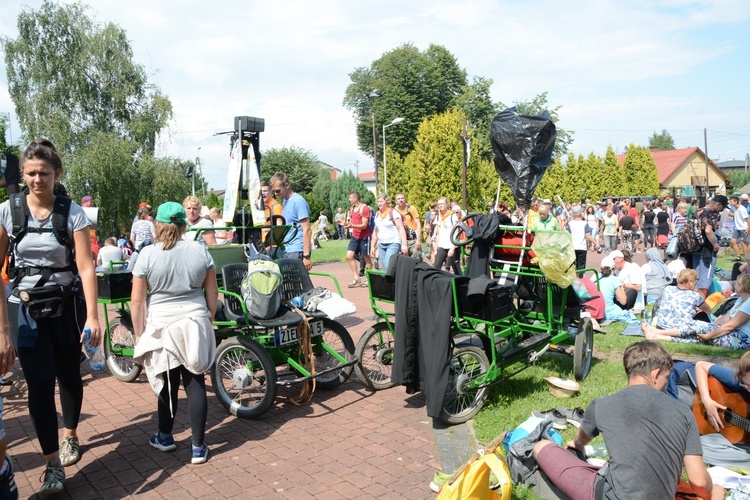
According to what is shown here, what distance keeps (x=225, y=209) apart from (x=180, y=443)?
9.77ft

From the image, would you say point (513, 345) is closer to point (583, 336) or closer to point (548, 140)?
point (583, 336)

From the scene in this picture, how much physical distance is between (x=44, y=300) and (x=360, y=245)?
373 inches

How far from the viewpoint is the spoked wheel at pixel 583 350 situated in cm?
618

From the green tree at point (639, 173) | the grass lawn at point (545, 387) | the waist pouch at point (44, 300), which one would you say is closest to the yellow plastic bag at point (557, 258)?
the grass lawn at point (545, 387)

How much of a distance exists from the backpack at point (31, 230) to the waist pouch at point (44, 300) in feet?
0.19

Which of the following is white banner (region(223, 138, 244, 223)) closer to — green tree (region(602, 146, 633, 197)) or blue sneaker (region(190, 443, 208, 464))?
blue sneaker (region(190, 443, 208, 464))

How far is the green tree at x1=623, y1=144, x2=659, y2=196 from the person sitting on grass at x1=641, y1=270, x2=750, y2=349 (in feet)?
176

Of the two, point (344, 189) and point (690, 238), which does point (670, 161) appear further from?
point (690, 238)

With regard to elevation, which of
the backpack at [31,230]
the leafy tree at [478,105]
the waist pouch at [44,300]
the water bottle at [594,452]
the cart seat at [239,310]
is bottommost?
the water bottle at [594,452]

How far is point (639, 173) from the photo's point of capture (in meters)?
57.8

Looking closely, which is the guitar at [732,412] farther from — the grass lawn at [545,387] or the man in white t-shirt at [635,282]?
the man in white t-shirt at [635,282]

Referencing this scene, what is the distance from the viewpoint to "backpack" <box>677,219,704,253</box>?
34.0ft

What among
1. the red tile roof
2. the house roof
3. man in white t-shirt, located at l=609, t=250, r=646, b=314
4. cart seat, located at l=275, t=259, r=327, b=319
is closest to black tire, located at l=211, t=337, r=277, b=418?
cart seat, located at l=275, t=259, r=327, b=319

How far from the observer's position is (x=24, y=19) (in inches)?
1202
